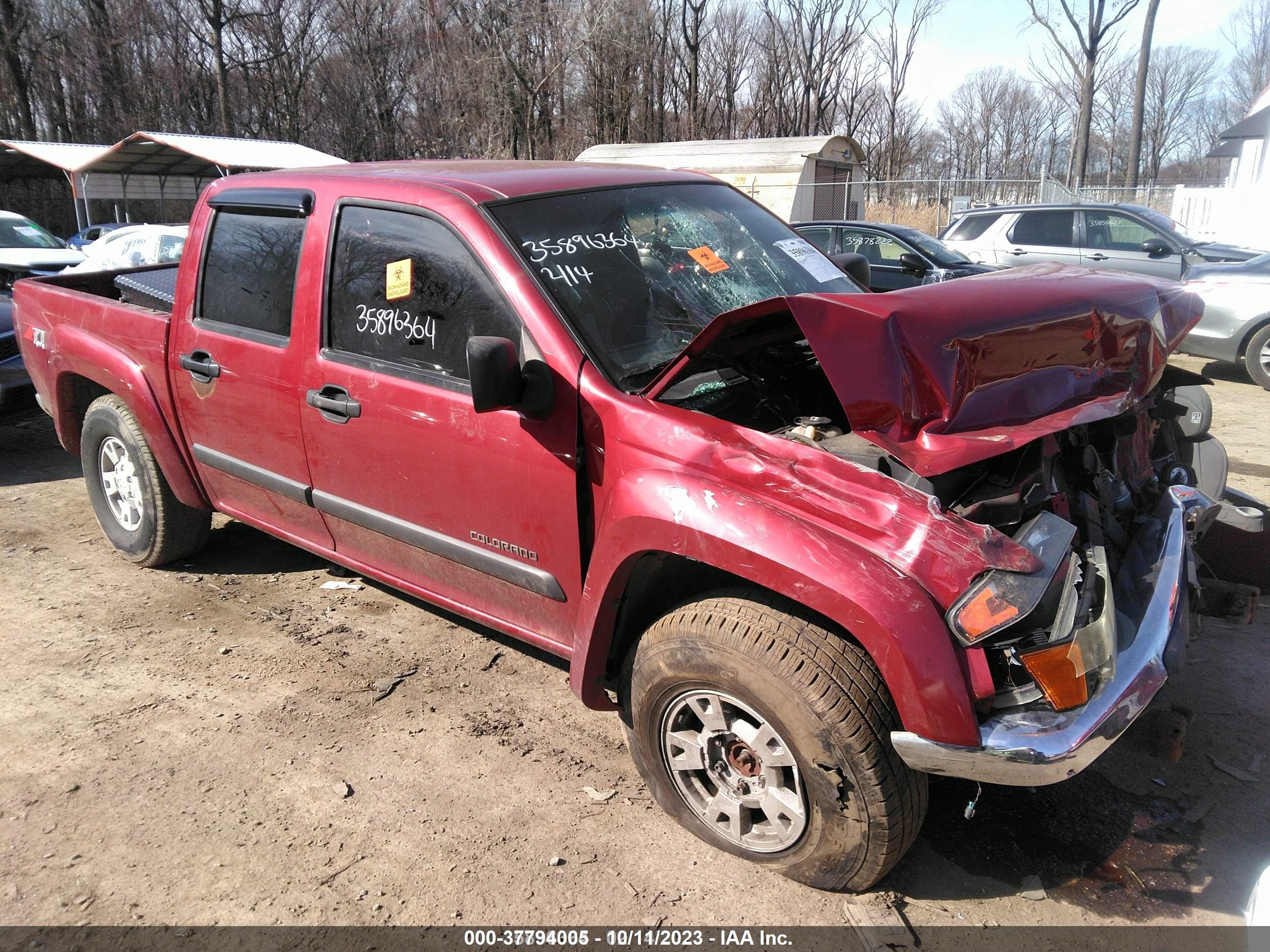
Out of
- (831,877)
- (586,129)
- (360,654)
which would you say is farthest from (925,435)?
(586,129)

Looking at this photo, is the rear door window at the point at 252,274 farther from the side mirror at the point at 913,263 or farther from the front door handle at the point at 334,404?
the side mirror at the point at 913,263

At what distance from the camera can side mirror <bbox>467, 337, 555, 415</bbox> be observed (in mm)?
2514

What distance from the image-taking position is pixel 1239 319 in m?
8.91

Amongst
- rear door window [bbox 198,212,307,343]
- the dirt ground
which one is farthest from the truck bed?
the dirt ground

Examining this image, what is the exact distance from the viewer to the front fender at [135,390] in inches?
164

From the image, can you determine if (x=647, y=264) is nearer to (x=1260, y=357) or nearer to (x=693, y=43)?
(x=1260, y=357)

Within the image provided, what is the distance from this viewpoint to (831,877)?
241 centimetres

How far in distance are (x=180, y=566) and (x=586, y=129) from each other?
97.4 ft

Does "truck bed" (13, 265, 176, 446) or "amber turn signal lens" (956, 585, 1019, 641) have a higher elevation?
"truck bed" (13, 265, 176, 446)

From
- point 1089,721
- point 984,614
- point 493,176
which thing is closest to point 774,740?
point 984,614

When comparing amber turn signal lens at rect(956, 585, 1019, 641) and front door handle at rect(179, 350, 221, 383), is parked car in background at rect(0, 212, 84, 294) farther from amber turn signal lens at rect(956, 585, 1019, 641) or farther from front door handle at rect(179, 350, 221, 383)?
amber turn signal lens at rect(956, 585, 1019, 641)

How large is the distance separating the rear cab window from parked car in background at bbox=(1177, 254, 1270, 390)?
27.9 ft

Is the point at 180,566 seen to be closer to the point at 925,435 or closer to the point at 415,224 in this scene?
the point at 415,224

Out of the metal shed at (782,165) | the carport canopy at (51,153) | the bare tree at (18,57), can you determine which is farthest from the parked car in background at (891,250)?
the bare tree at (18,57)
